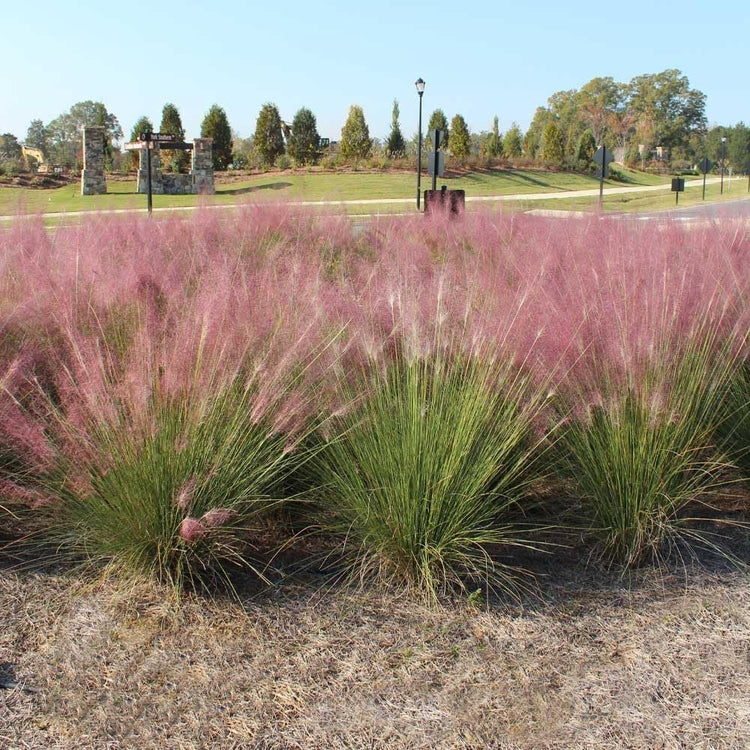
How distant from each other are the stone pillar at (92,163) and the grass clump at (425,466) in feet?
96.0

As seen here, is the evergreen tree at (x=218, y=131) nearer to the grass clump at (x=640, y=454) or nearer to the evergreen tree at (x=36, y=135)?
the grass clump at (x=640, y=454)

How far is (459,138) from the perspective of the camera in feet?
145

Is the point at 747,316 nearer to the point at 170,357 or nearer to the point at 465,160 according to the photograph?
the point at 170,357

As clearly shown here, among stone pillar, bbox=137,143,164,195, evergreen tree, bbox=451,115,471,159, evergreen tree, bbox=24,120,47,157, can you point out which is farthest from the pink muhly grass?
evergreen tree, bbox=24,120,47,157

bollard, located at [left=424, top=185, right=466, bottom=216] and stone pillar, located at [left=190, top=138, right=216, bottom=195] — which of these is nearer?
bollard, located at [left=424, top=185, right=466, bottom=216]

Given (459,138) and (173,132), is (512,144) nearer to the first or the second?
(459,138)

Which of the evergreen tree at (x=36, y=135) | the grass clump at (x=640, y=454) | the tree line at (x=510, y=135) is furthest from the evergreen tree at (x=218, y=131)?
the evergreen tree at (x=36, y=135)

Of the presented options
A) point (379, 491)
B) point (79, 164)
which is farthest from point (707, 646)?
point (79, 164)

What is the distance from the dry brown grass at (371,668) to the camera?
197cm

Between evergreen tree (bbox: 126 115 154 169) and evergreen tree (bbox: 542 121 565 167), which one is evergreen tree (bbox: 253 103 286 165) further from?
evergreen tree (bbox: 542 121 565 167)

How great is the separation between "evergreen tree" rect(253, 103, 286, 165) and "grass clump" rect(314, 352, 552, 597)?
41423 mm

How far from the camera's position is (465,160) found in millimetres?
42938

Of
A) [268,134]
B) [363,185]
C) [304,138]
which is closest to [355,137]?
[304,138]

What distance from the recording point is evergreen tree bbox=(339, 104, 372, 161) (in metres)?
42.3
